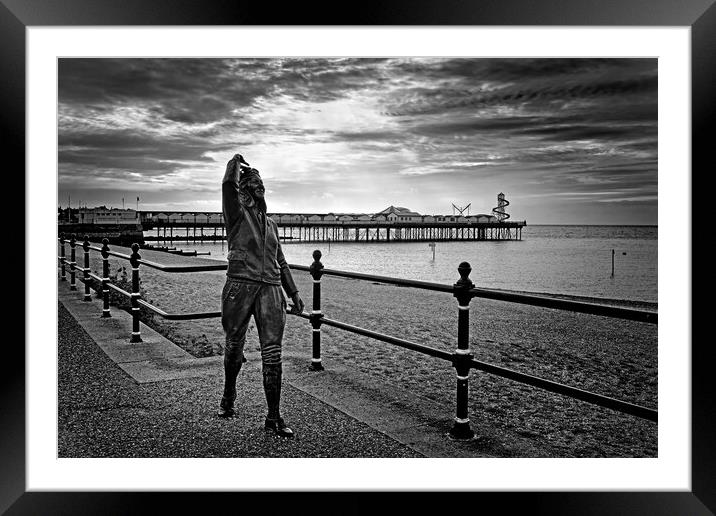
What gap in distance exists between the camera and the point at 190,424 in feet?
12.1

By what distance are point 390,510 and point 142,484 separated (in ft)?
5.27

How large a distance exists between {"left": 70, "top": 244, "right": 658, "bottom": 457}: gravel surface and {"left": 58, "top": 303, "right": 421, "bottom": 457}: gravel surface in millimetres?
744

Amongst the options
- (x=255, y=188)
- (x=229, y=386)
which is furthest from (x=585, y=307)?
(x=229, y=386)

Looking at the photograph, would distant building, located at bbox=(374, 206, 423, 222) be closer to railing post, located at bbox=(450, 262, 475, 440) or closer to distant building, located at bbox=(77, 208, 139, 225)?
distant building, located at bbox=(77, 208, 139, 225)

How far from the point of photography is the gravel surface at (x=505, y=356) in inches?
181

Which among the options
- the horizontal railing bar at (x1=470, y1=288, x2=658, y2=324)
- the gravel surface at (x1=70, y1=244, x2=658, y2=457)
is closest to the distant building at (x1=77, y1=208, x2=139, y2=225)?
the gravel surface at (x1=70, y1=244, x2=658, y2=457)

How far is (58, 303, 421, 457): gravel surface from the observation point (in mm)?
3463

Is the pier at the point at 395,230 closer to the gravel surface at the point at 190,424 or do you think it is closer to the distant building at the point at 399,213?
the distant building at the point at 399,213

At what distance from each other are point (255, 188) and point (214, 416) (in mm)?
1506

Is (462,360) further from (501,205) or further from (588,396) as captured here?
(501,205)
